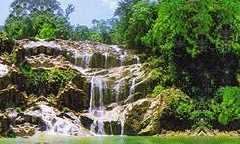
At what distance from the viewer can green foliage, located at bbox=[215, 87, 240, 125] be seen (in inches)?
1686

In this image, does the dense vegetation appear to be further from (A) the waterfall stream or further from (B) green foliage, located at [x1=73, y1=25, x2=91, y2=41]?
(B) green foliage, located at [x1=73, y1=25, x2=91, y2=41]

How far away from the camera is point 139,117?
42781mm

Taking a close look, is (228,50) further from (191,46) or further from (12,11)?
(12,11)

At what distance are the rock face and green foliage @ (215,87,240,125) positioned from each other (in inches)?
191

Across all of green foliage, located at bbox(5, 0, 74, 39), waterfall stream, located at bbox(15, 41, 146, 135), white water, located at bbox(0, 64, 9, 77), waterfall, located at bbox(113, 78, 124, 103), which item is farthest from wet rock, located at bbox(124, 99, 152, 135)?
green foliage, located at bbox(5, 0, 74, 39)

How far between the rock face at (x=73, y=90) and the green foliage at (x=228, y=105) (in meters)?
4.86

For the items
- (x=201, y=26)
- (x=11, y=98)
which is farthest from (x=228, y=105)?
(x=11, y=98)

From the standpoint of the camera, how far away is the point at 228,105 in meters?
43.3

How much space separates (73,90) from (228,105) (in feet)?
35.3

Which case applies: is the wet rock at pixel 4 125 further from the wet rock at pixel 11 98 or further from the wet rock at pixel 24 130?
the wet rock at pixel 11 98

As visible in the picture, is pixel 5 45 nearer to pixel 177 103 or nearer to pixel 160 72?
pixel 160 72

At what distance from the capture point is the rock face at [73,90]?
4194 centimetres

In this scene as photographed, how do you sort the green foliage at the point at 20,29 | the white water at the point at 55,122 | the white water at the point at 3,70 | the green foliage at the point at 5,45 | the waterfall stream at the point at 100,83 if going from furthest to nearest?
the green foliage at the point at 20,29 → the green foliage at the point at 5,45 → the white water at the point at 3,70 → the waterfall stream at the point at 100,83 → the white water at the point at 55,122

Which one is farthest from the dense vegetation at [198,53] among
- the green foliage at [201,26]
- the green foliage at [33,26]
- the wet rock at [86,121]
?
the green foliage at [33,26]
